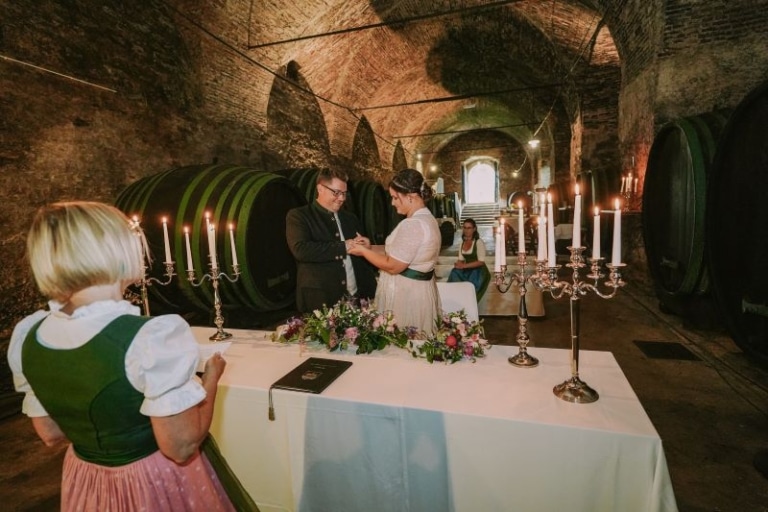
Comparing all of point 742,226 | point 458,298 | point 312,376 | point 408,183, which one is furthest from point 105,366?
point 742,226

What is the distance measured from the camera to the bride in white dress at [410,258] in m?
2.26

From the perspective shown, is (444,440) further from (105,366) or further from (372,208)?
(372,208)

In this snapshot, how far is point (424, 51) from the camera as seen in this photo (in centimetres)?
1157

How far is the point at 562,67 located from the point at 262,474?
10604 mm

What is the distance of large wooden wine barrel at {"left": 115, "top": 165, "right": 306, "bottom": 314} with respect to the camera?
3.32m

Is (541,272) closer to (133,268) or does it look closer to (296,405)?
(296,405)

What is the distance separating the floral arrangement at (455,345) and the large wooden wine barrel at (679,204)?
8.73 feet

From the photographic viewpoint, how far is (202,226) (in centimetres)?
330

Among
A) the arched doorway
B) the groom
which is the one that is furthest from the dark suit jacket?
the arched doorway

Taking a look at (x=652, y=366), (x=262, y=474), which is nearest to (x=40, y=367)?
(x=262, y=474)

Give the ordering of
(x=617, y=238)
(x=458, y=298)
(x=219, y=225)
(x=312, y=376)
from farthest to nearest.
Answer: (x=219, y=225)
(x=458, y=298)
(x=312, y=376)
(x=617, y=238)

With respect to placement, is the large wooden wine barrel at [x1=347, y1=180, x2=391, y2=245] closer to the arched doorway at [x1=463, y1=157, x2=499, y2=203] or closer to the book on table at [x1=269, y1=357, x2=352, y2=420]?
the book on table at [x1=269, y1=357, x2=352, y2=420]

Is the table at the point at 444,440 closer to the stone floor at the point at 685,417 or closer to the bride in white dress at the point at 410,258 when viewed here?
the stone floor at the point at 685,417

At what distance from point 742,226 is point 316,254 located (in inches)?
120
